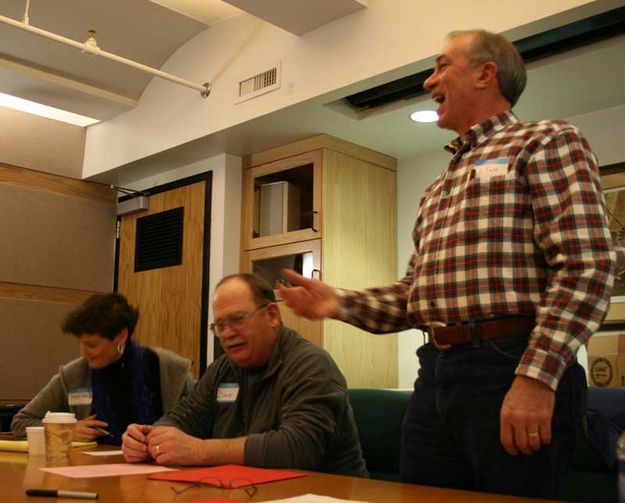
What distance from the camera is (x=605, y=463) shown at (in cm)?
216

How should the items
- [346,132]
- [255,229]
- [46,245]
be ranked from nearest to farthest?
[346,132]
[255,229]
[46,245]

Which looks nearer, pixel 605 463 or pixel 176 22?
pixel 605 463

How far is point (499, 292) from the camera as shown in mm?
1327

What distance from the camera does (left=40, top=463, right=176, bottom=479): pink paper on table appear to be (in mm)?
1388

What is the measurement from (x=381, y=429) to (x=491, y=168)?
1.23m

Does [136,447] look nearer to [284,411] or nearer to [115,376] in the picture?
[284,411]

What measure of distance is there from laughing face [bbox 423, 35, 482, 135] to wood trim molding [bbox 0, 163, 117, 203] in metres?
3.83

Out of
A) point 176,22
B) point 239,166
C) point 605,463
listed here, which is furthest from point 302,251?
point 605,463

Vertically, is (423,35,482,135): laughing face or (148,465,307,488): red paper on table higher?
(423,35,482,135): laughing face

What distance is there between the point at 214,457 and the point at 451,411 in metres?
Result: 0.51

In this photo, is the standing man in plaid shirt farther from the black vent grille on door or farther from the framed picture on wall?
the black vent grille on door

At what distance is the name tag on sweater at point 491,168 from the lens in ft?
4.55

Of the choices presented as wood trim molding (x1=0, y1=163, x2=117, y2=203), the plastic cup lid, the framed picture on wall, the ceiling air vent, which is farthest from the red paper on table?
wood trim molding (x1=0, y1=163, x2=117, y2=203)

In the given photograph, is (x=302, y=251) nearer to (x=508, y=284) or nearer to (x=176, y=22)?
(x=176, y=22)
